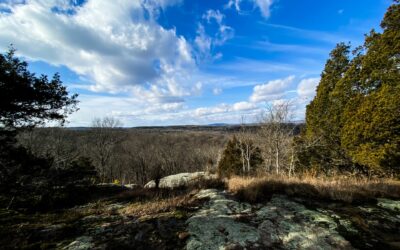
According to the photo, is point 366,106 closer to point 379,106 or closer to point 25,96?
point 379,106

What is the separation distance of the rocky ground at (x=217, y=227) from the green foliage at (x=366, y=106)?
5.77m

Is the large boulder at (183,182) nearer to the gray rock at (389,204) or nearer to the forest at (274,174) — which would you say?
the forest at (274,174)

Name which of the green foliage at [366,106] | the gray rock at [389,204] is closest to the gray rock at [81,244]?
the gray rock at [389,204]

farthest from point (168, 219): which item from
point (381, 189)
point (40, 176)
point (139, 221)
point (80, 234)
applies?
point (381, 189)

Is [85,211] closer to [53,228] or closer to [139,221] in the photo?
[53,228]

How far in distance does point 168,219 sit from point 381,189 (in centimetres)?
551

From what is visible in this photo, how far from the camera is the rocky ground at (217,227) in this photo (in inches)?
117

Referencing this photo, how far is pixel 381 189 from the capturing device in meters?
5.27

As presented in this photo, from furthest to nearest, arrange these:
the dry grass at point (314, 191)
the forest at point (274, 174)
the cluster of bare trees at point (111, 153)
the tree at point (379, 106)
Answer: the cluster of bare trees at point (111, 153) → the tree at point (379, 106) → the dry grass at point (314, 191) → the forest at point (274, 174)

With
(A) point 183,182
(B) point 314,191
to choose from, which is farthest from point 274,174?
(A) point 183,182

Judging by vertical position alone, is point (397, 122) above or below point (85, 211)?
above

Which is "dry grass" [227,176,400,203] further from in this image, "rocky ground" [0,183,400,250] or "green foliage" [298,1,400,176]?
"green foliage" [298,1,400,176]

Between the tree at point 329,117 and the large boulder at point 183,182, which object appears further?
the tree at point 329,117

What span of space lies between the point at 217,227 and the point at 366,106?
9768 mm
